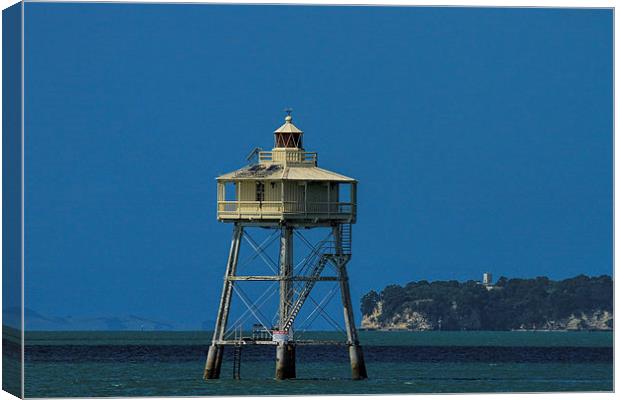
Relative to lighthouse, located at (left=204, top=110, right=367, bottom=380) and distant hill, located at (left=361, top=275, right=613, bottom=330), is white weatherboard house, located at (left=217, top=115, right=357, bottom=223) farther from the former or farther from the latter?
distant hill, located at (left=361, top=275, right=613, bottom=330)

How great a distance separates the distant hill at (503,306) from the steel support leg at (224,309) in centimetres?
8473

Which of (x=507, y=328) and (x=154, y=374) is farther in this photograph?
(x=507, y=328)

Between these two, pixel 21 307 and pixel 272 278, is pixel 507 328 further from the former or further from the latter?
pixel 21 307

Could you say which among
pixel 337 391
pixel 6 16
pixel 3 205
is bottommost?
pixel 337 391

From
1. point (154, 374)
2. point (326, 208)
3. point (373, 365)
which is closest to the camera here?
point (326, 208)

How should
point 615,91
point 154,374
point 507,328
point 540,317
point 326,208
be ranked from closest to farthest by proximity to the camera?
1. point 615,91
2. point 326,208
3. point 154,374
4. point 540,317
5. point 507,328

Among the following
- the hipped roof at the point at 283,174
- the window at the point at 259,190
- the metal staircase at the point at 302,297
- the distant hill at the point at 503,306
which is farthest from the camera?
the distant hill at the point at 503,306

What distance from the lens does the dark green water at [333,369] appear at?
252ft

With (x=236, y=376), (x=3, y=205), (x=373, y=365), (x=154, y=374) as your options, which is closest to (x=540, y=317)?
(x=373, y=365)

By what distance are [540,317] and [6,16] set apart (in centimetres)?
11779

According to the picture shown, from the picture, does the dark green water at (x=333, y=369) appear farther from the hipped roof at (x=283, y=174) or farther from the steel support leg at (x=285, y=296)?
the hipped roof at (x=283, y=174)

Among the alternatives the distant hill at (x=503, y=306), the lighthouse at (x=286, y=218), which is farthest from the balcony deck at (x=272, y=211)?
the distant hill at (x=503, y=306)

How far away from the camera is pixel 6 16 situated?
67.6 m

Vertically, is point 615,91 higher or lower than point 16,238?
higher
